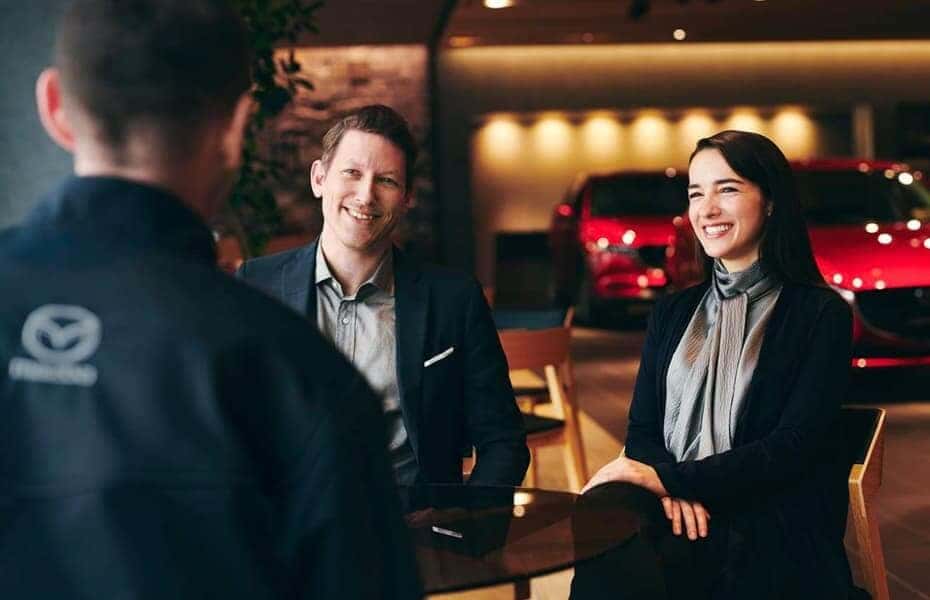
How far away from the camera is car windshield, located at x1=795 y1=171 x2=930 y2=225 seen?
823 cm

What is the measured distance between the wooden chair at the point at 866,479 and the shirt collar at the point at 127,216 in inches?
67.4

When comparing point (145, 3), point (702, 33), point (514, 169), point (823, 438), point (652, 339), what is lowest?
point (823, 438)

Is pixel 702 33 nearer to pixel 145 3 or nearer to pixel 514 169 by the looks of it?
pixel 514 169

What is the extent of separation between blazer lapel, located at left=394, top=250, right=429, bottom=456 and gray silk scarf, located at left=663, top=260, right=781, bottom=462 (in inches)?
19.7

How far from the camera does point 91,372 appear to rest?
33.5 inches

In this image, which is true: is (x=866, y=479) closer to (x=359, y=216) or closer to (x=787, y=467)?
(x=787, y=467)

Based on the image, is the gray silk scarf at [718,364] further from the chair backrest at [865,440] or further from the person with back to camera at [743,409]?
the chair backrest at [865,440]

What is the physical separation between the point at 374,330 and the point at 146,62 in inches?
61.2

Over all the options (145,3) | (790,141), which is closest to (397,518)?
(145,3)

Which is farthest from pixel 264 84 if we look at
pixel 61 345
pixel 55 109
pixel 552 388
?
pixel 61 345

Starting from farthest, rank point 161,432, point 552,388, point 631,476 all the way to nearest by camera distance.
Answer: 1. point 552,388
2. point 631,476
3. point 161,432

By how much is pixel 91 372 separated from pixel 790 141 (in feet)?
54.6

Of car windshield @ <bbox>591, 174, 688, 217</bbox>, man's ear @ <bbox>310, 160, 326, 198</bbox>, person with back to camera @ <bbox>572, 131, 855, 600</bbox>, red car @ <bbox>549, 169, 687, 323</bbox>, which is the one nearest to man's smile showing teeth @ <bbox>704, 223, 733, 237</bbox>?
person with back to camera @ <bbox>572, 131, 855, 600</bbox>

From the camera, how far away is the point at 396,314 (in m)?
2.42
